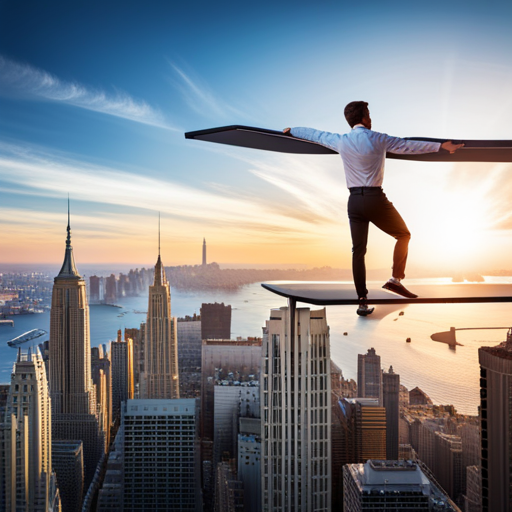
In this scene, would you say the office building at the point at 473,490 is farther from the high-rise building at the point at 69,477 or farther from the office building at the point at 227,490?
the high-rise building at the point at 69,477

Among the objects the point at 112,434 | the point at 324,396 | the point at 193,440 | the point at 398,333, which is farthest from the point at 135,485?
the point at 398,333

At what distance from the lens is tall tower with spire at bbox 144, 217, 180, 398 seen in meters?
5.78

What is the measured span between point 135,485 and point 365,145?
12.4ft

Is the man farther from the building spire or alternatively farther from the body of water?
the building spire

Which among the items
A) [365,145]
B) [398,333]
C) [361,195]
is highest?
[365,145]

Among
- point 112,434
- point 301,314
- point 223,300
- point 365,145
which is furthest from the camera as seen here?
point 112,434

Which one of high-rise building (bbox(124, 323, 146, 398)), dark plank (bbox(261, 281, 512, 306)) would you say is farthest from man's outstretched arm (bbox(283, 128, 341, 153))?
high-rise building (bbox(124, 323, 146, 398))

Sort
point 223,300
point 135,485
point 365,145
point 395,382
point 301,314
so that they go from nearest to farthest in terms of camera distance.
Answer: point 365,145 < point 301,314 < point 395,382 < point 135,485 < point 223,300

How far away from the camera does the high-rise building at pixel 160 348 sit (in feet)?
19.0

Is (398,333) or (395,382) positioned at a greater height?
(398,333)

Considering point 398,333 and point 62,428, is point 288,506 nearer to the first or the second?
point 398,333

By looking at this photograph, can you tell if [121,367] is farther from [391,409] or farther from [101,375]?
[391,409]

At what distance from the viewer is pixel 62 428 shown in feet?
16.0

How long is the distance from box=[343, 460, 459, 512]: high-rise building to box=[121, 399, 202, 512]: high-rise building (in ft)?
6.03
